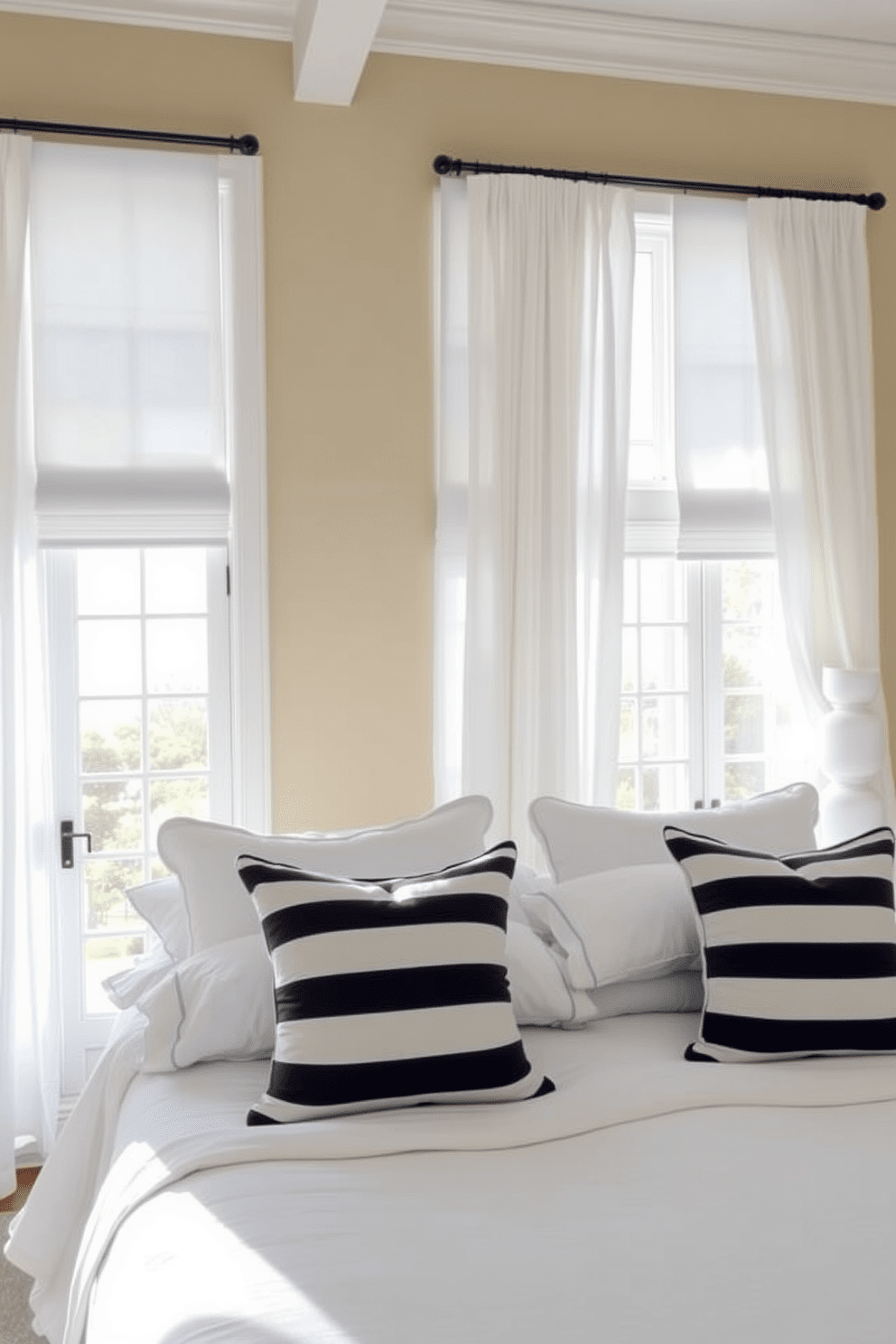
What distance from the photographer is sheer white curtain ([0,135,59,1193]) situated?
3232 mm

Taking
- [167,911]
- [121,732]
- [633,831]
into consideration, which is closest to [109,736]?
[121,732]

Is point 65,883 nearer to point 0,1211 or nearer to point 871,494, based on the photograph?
point 0,1211

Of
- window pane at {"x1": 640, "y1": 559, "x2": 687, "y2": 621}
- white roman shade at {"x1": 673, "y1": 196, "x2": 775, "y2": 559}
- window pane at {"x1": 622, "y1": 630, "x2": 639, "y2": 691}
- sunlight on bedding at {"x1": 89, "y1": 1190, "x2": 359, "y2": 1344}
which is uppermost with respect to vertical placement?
white roman shade at {"x1": 673, "y1": 196, "x2": 775, "y2": 559}

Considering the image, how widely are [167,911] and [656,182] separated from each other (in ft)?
8.46

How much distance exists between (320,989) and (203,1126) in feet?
0.93

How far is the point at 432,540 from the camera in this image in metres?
3.65

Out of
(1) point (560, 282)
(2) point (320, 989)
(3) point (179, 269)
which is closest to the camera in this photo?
(2) point (320, 989)

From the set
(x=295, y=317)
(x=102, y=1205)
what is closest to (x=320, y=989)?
(x=102, y=1205)

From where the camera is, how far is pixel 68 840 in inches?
137

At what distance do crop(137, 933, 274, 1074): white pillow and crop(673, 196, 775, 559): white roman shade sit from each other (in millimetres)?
2093

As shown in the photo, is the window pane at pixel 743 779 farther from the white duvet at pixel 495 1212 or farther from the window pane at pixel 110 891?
the window pane at pixel 110 891

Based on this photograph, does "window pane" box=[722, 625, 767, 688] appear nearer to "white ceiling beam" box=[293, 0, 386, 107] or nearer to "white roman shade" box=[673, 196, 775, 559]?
"white roman shade" box=[673, 196, 775, 559]

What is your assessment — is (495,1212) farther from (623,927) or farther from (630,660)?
(630,660)

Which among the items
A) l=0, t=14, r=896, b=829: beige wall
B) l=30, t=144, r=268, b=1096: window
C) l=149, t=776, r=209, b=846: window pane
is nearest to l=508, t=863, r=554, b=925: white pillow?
l=0, t=14, r=896, b=829: beige wall
